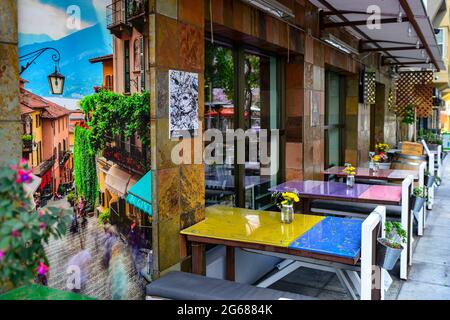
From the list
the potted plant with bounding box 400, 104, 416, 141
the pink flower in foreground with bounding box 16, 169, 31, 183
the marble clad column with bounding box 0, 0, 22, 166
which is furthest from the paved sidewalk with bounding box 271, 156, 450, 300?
the potted plant with bounding box 400, 104, 416, 141

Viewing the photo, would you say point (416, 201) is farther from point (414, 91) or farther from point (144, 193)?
Result: point (414, 91)

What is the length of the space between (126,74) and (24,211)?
1.59m

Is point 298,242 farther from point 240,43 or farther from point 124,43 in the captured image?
point 240,43

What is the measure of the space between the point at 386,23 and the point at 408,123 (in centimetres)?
732

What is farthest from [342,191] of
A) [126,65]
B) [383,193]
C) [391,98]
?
[391,98]

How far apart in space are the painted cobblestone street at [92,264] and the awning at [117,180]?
0.25m

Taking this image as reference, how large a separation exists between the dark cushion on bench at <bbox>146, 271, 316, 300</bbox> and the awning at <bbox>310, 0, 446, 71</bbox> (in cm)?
330

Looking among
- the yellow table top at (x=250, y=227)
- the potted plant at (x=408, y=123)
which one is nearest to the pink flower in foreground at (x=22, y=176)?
the yellow table top at (x=250, y=227)

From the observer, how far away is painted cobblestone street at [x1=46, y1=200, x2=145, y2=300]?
7.85ft

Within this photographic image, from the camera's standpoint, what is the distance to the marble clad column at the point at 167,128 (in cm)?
294

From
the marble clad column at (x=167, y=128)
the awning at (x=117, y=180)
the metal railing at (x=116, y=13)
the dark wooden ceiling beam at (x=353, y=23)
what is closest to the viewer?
the metal railing at (x=116, y=13)

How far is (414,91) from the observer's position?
11758mm

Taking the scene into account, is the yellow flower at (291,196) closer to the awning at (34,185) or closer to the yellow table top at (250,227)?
the yellow table top at (250,227)
